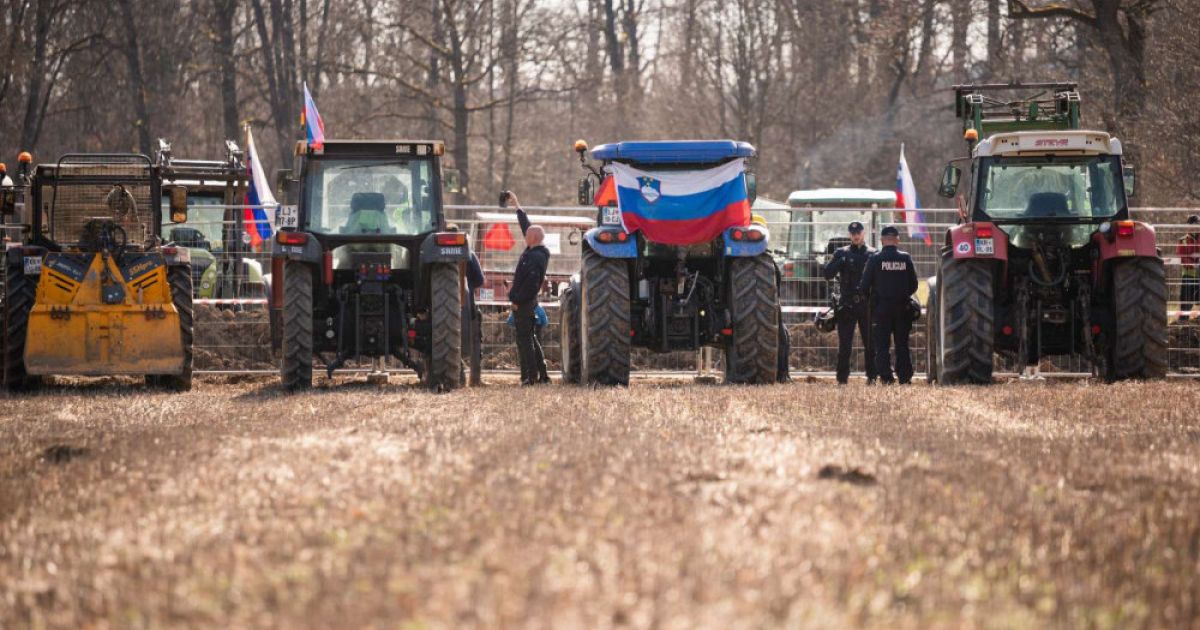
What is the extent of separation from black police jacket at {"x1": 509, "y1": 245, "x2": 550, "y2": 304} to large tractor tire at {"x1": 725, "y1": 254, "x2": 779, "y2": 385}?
231 cm

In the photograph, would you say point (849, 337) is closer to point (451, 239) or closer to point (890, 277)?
point (890, 277)

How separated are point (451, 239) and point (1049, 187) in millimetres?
5297

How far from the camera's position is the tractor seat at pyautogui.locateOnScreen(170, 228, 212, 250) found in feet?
62.8

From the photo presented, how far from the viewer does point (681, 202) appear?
14312 millimetres

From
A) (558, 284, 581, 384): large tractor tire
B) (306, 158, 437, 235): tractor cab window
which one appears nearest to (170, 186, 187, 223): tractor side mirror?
(306, 158, 437, 235): tractor cab window

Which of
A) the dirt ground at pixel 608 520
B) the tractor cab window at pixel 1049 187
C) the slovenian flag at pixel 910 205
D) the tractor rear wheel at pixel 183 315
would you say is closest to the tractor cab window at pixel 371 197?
the tractor rear wheel at pixel 183 315

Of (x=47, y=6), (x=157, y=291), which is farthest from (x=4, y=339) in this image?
(x=47, y=6)

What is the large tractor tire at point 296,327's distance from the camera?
13312mm

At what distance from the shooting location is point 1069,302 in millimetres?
14188

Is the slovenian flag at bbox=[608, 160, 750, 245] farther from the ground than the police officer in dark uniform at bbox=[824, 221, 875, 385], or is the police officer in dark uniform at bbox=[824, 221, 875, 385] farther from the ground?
the slovenian flag at bbox=[608, 160, 750, 245]

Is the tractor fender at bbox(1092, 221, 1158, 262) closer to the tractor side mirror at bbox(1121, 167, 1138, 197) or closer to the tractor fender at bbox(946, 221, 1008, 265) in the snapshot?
the tractor side mirror at bbox(1121, 167, 1138, 197)

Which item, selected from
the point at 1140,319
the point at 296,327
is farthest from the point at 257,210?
the point at 1140,319

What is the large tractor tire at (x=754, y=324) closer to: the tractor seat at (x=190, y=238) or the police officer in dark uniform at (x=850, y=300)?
the police officer in dark uniform at (x=850, y=300)

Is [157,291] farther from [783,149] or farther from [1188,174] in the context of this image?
[783,149]
